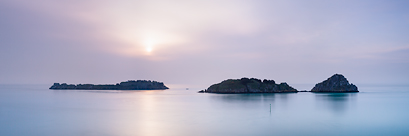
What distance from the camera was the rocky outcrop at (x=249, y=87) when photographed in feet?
455

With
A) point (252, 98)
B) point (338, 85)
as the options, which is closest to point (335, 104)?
point (252, 98)

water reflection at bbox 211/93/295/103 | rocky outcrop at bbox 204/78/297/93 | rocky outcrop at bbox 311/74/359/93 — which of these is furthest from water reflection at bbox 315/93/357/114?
rocky outcrop at bbox 311/74/359/93

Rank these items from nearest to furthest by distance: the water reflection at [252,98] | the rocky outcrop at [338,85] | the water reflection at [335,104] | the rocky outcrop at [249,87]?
the water reflection at [335,104] < the water reflection at [252,98] < the rocky outcrop at [249,87] < the rocky outcrop at [338,85]

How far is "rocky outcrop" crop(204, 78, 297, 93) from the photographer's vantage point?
139m

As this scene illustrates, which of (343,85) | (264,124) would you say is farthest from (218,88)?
(264,124)

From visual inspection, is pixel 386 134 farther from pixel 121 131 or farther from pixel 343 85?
pixel 343 85

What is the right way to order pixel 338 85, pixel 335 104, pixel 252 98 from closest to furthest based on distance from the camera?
pixel 335 104 → pixel 252 98 → pixel 338 85

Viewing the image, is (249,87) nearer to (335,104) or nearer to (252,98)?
(252,98)

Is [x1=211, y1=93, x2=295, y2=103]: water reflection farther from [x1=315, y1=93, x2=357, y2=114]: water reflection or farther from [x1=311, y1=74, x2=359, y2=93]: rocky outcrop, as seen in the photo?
[x1=311, y1=74, x2=359, y2=93]: rocky outcrop

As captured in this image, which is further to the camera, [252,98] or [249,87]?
[249,87]

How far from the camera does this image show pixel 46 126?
120ft

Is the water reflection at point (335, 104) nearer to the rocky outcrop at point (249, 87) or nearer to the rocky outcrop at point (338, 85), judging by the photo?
the rocky outcrop at point (249, 87)

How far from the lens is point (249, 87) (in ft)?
457

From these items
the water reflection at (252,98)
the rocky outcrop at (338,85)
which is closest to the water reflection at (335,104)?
the water reflection at (252,98)
